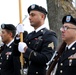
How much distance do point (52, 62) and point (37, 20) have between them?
870 millimetres

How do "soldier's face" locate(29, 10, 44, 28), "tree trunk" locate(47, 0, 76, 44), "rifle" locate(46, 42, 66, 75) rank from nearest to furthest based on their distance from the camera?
"rifle" locate(46, 42, 66, 75) → "soldier's face" locate(29, 10, 44, 28) → "tree trunk" locate(47, 0, 76, 44)

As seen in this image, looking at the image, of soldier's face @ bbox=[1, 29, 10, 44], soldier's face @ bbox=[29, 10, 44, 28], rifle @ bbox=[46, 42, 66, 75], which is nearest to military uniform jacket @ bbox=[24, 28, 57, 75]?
soldier's face @ bbox=[29, 10, 44, 28]

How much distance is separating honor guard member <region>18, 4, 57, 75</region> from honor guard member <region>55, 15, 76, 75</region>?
1.59 feet

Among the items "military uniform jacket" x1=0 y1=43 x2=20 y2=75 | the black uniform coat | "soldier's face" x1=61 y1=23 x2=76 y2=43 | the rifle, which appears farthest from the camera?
"military uniform jacket" x1=0 y1=43 x2=20 y2=75

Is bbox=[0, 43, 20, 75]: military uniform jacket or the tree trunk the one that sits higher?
the tree trunk

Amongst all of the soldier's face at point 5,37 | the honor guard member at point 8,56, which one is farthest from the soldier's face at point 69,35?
the soldier's face at point 5,37

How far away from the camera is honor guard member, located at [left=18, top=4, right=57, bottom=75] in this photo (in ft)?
17.6

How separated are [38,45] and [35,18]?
18.1 inches

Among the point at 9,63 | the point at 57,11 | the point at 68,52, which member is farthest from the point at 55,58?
the point at 57,11

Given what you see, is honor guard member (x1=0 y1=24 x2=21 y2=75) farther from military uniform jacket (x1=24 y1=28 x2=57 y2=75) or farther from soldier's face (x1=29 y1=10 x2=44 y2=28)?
soldier's face (x1=29 y1=10 x2=44 y2=28)

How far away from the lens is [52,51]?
213 inches

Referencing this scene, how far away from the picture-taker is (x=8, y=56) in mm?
6445

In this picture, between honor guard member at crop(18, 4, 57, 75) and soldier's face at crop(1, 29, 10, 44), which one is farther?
soldier's face at crop(1, 29, 10, 44)

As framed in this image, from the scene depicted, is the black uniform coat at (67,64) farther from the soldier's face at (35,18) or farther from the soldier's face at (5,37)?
the soldier's face at (5,37)
